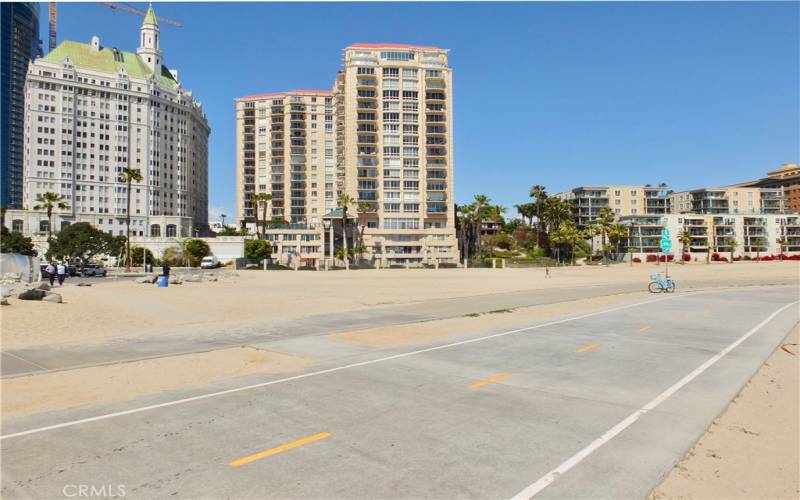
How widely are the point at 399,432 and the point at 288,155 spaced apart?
413ft

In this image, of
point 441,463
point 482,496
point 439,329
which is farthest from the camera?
point 439,329

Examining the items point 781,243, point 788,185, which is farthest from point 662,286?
point 788,185

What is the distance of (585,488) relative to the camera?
502 cm

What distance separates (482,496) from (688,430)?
153 inches

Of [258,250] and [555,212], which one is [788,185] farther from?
[258,250]

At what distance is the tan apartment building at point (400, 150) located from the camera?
98.9 metres

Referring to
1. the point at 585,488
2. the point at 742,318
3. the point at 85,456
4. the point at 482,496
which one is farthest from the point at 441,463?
the point at 742,318

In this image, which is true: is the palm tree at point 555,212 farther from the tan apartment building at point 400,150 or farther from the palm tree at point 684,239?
the palm tree at point 684,239

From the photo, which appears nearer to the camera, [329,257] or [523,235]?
[329,257]

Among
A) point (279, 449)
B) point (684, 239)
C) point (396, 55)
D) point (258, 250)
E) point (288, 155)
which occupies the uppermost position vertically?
point (396, 55)

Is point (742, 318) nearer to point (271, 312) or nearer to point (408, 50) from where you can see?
point (271, 312)

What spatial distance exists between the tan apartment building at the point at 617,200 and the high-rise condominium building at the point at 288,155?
70598 millimetres

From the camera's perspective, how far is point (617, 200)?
135m

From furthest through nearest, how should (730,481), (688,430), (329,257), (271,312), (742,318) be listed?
(329,257) < (271,312) < (742,318) < (688,430) < (730,481)
